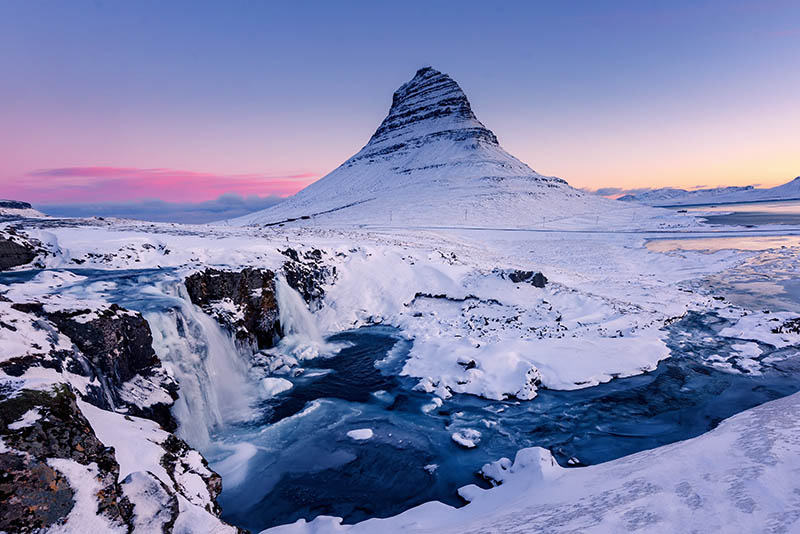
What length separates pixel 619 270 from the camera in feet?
102

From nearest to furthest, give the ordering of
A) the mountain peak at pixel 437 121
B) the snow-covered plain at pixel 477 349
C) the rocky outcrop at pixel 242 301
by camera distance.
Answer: the snow-covered plain at pixel 477 349
the rocky outcrop at pixel 242 301
the mountain peak at pixel 437 121

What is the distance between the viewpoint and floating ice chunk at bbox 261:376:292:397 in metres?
12.6

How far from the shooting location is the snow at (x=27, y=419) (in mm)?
3652

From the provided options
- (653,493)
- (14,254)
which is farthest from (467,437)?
(14,254)

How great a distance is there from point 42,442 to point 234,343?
413 inches

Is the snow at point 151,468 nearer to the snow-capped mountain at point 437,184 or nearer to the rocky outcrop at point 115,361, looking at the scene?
the rocky outcrop at point 115,361

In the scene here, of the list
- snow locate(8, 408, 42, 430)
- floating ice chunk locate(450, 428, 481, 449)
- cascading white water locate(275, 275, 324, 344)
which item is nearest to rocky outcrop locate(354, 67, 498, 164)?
cascading white water locate(275, 275, 324, 344)

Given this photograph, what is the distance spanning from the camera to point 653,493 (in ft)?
16.6

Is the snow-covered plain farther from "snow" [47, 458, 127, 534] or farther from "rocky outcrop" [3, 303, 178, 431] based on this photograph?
"rocky outcrop" [3, 303, 178, 431]

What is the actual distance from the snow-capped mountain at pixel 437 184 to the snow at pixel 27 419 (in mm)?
67326

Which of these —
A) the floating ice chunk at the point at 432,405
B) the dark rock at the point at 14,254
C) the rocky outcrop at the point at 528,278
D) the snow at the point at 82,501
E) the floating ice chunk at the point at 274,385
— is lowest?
the floating ice chunk at the point at 432,405

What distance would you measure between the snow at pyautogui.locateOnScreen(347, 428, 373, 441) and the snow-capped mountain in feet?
201

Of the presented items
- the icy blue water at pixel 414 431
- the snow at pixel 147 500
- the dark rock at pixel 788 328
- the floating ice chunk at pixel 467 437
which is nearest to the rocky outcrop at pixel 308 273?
the icy blue water at pixel 414 431

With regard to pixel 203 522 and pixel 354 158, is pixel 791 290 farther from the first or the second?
pixel 354 158
